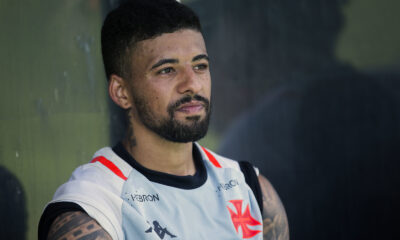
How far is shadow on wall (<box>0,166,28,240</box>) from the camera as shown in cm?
272

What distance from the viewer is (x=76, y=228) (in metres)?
1.57

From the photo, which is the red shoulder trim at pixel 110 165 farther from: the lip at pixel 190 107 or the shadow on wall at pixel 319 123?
the shadow on wall at pixel 319 123

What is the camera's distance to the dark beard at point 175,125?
6.21 feet

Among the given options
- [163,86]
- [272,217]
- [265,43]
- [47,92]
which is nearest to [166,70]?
[163,86]

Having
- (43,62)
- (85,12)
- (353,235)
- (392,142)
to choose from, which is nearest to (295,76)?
(392,142)

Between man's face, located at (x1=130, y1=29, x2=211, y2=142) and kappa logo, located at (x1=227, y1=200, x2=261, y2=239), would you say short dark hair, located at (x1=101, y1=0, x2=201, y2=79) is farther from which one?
kappa logo, located at (x1=227, y1=200, x2=261, y2=239)

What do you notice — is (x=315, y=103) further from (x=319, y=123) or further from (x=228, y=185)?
(x=228, y=185)

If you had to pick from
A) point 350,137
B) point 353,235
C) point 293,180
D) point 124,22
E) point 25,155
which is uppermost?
point 124,22

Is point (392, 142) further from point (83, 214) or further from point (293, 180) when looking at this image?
point (83, 214)

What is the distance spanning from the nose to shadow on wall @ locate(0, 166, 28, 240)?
4.63 feet

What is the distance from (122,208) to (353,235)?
2.52m

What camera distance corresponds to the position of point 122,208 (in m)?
1.72

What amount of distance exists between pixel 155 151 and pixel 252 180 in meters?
0.50

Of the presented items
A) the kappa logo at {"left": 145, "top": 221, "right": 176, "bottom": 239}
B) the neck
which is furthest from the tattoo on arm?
the neck
